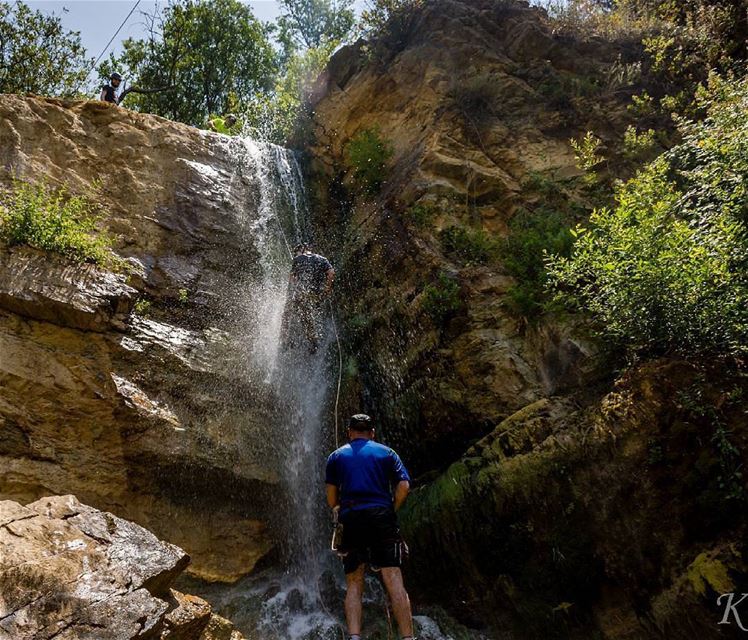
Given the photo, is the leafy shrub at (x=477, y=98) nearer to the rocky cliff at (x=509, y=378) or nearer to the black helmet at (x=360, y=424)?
the rocky cliff at (x=509, y=378)

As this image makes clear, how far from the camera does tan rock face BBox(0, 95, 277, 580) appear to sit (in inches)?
229

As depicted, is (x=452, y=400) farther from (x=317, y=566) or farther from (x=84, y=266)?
(x=84, y=266)

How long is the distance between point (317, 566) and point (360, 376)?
285 centimetres

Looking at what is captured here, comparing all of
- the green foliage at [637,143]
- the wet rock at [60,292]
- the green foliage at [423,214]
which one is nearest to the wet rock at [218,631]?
the wet rock at [60,292]

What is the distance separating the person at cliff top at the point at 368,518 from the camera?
14.0 ft

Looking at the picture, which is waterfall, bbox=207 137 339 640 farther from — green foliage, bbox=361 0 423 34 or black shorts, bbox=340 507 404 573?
green foliage, bbox=361 0 423 34

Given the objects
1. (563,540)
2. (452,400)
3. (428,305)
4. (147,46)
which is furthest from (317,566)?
(147,46)

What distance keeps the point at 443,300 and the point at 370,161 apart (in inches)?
187

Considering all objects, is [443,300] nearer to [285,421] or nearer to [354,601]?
[285,421]

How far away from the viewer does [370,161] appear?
1098 centimetres

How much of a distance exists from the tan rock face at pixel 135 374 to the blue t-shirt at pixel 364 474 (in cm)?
225

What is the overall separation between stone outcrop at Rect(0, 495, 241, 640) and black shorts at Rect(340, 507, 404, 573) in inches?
48.8

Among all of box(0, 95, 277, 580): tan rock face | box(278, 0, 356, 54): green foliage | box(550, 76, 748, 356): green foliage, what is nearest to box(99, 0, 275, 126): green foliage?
box(278, 0, 356, 54): green foliage

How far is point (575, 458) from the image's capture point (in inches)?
197
